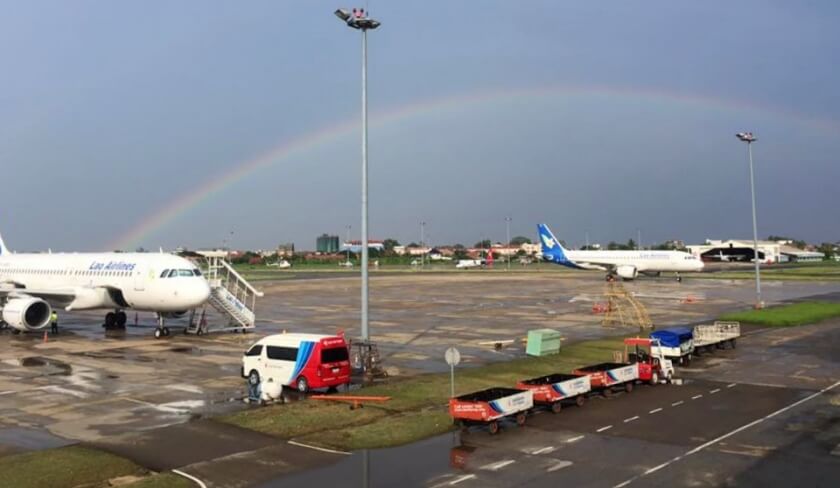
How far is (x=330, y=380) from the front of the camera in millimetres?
25703

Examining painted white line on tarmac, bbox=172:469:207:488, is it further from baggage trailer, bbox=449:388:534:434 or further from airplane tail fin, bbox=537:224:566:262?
airplane tail fin, bbox=537:224:566:262

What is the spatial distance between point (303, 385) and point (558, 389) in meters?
9.58

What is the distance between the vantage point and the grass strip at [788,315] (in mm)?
49312

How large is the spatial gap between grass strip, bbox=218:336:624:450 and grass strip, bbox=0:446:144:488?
171 inches

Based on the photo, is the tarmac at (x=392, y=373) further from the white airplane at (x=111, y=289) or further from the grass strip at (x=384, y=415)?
the white airplane at (x=111, y=289)

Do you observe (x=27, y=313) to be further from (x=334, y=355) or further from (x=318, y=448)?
(x=318, y=448)

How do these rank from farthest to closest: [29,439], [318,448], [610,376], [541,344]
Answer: [541,344]
[610,376]
[29,439]
[318,448]

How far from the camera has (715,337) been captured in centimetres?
3672

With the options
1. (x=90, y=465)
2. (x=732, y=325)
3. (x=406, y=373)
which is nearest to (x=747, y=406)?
(x=406, y=373)

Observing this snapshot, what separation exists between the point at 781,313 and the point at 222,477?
51.4 metres

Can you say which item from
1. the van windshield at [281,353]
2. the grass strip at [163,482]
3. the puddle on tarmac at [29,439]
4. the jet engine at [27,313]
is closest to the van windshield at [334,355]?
the van windshield at [281,353]

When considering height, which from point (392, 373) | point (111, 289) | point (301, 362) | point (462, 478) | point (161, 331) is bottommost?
point (462, 478)

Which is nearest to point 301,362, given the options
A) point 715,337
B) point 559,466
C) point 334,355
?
point 334,355

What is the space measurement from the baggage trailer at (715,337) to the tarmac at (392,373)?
89cm
